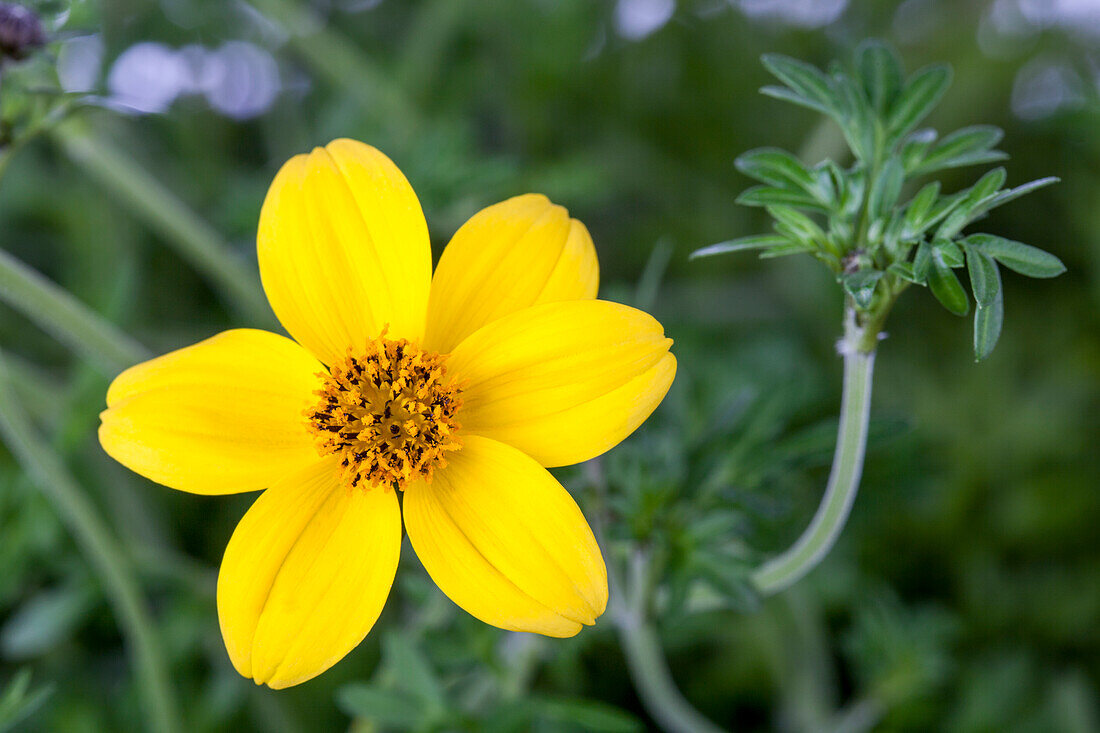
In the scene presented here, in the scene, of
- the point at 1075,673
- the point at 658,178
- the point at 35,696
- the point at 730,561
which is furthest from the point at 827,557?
the point at 35,696

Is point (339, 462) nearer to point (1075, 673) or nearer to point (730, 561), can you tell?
point (730, 561)

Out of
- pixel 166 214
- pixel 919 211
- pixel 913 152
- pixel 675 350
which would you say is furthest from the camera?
pixel 675 350

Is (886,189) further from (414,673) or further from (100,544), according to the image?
(100,544)

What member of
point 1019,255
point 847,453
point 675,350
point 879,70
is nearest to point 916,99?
point 879,70

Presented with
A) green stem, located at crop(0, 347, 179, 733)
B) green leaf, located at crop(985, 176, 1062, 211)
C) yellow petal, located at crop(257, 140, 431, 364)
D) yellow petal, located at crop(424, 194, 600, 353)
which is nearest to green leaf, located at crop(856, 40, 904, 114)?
green leaf, located at crop(985, 176, 1062, 211)

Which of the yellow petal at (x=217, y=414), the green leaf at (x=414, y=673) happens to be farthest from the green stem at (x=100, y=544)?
the green leaf at (x=414, y=673)

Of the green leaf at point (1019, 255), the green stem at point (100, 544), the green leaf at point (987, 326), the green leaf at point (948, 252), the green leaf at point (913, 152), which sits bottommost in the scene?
the green stem at point (100, 544)

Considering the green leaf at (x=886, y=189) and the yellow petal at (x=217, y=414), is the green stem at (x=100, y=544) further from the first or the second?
the green leaf at (x=886, y=189)
